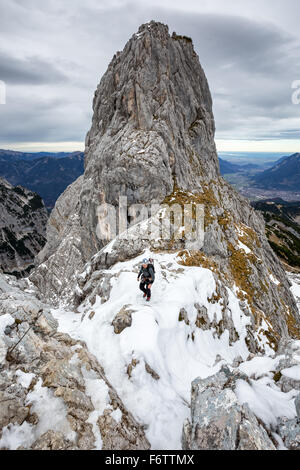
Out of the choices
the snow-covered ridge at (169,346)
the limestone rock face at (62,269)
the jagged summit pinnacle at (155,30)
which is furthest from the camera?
the limestone rock face at (62,269)

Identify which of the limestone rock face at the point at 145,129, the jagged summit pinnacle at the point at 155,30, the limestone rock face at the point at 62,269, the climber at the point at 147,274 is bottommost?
the limestone rock face at the point at 62,269

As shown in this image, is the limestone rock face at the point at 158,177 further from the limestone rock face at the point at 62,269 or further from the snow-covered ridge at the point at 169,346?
the snow-covered ridge at the point at 169,346

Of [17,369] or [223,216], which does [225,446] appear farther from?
[223,216]

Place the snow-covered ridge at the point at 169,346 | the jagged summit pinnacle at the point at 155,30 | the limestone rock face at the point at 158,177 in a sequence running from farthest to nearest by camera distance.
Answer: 1. the jagged summit pinnacle at the point at 155,30
2. the limestone rock face at the point at 158,177
3. the snow-covered ridge at the point at 169,346

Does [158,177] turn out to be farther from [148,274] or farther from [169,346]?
[169,346]

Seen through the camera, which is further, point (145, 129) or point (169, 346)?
point (145, 129)

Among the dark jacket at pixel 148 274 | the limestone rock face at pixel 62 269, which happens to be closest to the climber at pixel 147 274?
the dark jacket at pixel 148 274

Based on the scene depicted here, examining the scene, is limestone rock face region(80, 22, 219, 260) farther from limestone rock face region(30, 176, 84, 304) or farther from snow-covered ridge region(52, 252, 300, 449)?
snow-covered ridge region(52, 252, 300, 449)

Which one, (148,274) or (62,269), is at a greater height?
(148,274)

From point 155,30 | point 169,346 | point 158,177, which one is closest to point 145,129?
point 158,177

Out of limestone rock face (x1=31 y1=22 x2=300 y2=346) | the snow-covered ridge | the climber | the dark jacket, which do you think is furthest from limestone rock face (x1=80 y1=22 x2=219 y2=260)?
the dark jacket
